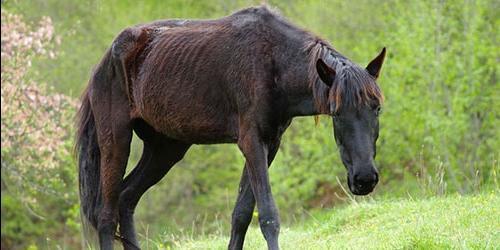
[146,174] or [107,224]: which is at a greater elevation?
[146,174]

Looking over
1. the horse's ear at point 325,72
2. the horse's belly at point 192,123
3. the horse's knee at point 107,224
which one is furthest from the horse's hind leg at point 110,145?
the horse's ear at point 325,72

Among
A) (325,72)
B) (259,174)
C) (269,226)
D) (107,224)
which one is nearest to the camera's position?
(325,72)

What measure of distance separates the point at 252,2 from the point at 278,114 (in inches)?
769

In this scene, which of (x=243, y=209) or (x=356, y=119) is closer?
(x=356, y=119)

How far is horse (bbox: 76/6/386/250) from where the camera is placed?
6.43 metres

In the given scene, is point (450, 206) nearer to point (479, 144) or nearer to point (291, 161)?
point (479, 144)

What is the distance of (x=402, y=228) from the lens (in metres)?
7.52

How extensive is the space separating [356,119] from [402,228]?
1.54m

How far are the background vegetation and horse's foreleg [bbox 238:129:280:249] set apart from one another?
8935 mm

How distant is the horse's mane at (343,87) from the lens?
6.33 metres

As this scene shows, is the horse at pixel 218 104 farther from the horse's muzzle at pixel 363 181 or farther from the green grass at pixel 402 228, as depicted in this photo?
the green grass at pixel 402 228

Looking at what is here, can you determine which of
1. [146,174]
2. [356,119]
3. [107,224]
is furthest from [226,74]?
[107,224]

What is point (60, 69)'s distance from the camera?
28.4 m

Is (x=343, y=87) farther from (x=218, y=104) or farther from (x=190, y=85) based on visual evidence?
(x=190, y=85)
